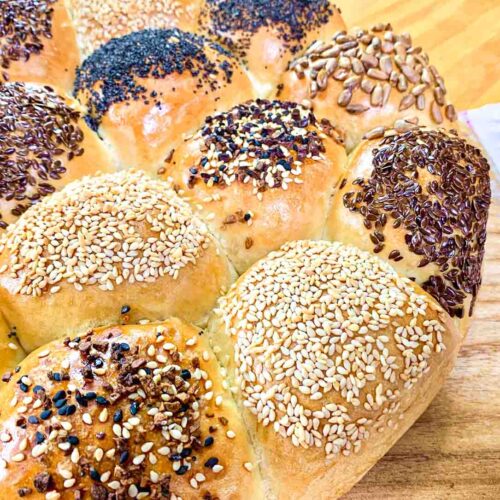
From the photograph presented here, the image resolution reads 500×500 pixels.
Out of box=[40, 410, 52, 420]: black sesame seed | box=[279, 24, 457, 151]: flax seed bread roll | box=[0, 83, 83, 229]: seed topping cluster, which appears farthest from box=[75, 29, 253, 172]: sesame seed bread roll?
box=[40, 410, 52, 420]: black sesame seed

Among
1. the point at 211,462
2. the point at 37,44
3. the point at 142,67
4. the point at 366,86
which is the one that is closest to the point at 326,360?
the point at 211,462

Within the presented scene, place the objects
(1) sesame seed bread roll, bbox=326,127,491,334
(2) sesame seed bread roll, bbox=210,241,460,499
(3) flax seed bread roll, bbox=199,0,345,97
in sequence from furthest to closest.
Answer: (3) flax seed bread roll, bbox=199,0,345,97
(1) sesame seed bread roll, bbox=326,127,491,334
(2) sesame seed bread roll, bbox=210,241,460,499

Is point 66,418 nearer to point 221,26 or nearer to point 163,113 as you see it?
point 163,113

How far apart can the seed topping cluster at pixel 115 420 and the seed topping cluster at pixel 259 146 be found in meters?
0.52

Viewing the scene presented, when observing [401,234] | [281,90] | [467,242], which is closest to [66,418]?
[401,234]

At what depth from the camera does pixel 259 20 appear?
2.09 meters

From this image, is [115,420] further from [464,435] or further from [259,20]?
[259,20]

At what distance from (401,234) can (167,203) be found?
627 millimetres

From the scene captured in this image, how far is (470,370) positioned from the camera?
5.93 feet

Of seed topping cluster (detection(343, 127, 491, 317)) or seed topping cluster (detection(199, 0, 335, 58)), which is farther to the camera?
→ seed topping cluster (detection(199, 0, 335, 58))

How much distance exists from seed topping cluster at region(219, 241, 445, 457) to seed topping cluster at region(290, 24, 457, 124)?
0.66 metres

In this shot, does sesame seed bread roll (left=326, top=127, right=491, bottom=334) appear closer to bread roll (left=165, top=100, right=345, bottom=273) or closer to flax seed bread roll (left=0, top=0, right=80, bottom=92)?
bread roll (left=165, top=100, right=345, bottom=273)

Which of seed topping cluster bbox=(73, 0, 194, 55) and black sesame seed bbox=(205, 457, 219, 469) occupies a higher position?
seed topping cluster bbox=(73, 0, 194, 55)

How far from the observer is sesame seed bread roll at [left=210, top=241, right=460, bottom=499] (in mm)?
1297
